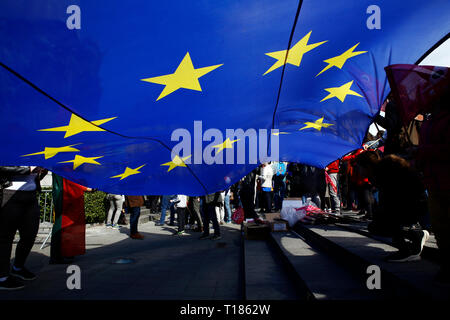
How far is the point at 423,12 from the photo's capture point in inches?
91.0

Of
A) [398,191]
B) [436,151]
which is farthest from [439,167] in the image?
[398,191]

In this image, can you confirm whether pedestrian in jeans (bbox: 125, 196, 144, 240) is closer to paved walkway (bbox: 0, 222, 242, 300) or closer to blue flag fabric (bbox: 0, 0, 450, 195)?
paved walkway (bbox: 0, 222, 242, 300)

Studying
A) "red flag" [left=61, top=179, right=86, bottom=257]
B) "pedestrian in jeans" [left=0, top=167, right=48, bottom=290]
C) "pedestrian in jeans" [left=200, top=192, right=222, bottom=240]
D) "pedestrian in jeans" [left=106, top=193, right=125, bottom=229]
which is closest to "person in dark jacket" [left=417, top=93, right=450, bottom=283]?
"pedestrian in jeans" [left=0, top=167, right=48, bottom=290]

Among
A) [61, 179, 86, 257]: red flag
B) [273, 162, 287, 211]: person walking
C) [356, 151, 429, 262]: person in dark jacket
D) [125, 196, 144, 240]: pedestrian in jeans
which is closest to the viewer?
[356, 151, 429, 262]: person in dark jacket

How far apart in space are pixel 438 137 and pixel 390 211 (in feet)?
3.86

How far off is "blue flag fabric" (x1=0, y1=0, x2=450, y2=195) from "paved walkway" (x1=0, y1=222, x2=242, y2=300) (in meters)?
1.51

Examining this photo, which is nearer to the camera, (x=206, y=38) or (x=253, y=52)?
(x=206, y=38)

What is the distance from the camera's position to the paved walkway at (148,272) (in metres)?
3.24

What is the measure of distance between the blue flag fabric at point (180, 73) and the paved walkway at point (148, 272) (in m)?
1.51

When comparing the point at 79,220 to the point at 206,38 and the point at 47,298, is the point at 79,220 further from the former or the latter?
the point at 206,38

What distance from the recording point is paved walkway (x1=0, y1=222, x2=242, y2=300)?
3242 millimetres

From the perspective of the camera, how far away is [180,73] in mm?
2316

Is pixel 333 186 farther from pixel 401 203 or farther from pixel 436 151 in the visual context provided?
pixel 436 151
